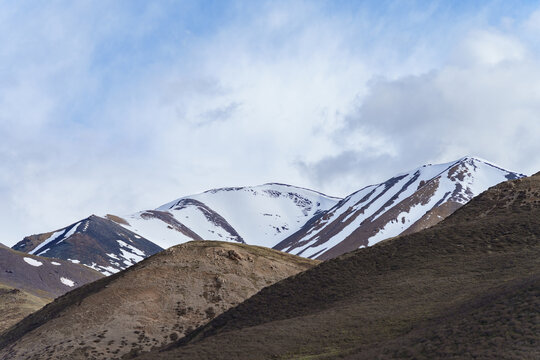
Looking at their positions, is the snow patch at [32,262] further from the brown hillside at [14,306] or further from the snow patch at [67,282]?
the brown hillside at [14,306]

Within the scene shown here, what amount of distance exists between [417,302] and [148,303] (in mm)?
31878

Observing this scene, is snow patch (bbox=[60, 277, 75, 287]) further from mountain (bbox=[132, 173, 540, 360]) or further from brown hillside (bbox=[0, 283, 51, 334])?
mountain (bbox=[132, 173, 540, 360])

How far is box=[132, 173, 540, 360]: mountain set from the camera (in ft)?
106

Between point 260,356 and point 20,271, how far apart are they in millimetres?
147150

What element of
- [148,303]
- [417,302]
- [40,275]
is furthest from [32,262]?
[417,302]

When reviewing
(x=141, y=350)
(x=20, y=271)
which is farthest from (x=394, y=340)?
(x=20, y=271)

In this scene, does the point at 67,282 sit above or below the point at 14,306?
above

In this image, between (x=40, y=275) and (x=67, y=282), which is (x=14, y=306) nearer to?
(x=40, y=275)

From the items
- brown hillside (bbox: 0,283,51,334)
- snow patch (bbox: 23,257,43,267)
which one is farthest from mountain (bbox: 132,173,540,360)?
snow patch (bbox: 23,257,43,267)

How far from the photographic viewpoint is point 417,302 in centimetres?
4591

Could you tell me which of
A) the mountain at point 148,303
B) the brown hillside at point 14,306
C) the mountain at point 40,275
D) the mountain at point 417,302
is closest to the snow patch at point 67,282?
the mountain at point 40,275

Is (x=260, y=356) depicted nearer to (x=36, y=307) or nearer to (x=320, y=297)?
(x=320, y=297)

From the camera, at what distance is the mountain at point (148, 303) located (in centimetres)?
6012

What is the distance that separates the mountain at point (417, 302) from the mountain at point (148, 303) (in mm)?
8436
